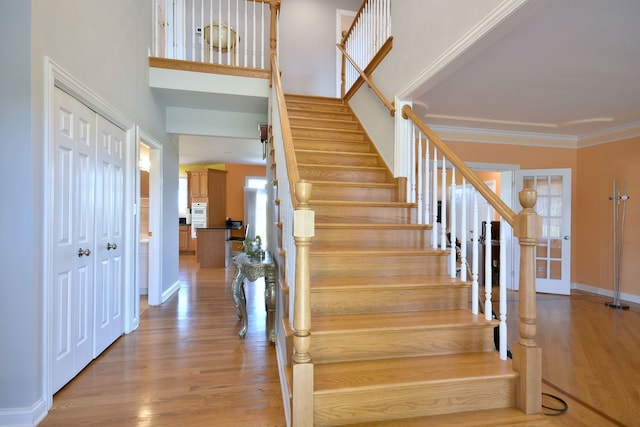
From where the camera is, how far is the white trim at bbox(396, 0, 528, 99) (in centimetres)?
183

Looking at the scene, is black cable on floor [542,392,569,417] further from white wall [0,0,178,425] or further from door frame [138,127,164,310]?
door frame [138,127,164,310]

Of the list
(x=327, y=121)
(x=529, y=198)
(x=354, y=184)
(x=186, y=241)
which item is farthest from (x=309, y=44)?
(x=186, y=241)

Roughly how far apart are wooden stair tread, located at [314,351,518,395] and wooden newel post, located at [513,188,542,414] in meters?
0.08

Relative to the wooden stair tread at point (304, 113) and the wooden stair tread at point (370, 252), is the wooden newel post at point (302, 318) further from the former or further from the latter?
the wooden stair tread at point (304, 113)

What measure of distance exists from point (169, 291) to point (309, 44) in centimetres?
527

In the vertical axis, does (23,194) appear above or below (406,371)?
above

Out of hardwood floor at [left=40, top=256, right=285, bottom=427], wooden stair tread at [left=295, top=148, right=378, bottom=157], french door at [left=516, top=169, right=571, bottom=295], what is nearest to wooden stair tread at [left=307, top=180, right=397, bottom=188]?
wooden stair tread at [left=295, top=148, right=378, bottom=157]

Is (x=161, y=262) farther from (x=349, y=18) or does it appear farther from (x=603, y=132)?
(x=603, y=132)

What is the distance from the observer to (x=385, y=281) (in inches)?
93.0

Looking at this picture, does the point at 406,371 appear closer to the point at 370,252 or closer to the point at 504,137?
the point at 370,252

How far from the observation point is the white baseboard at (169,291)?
4286 mm

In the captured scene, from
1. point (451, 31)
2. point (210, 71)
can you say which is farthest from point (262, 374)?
point (210, 71)

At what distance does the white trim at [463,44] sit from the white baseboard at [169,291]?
391 centimetres

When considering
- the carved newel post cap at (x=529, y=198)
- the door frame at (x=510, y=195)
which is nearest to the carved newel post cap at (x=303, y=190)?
the carved newel post cap at (x=529, y=198)
